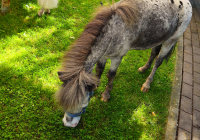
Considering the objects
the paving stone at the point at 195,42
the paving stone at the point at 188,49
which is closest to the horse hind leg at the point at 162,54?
the paving stone at the point at 188,49

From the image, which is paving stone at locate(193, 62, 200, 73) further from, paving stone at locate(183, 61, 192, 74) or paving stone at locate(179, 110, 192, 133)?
paving stone at locate(179, 110, 192, 133)

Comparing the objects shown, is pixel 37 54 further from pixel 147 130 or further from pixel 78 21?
pixel 147 130

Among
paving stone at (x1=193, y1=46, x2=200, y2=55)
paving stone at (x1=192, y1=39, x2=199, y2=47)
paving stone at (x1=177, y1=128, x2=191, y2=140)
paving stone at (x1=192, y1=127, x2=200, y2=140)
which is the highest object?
paving stone at (x1=192, y1=39, x2=199, y2=47)

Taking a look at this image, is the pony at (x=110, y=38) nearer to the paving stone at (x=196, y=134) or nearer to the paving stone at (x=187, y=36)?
the paving stone at (x=196, y=134)

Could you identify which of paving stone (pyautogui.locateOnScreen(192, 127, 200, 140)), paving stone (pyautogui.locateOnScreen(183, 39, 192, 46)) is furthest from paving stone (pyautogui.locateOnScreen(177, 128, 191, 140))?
paving stone (pyautogui.locateOnScreen(183, 39, 192, 46))

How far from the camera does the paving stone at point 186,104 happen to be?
3796 mm

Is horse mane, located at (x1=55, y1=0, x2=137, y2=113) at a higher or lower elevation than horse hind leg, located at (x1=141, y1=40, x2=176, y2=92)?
higher

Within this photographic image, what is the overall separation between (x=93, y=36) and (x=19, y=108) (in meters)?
2.07

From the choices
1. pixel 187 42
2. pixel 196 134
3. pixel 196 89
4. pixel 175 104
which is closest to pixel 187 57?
pixel 187 42

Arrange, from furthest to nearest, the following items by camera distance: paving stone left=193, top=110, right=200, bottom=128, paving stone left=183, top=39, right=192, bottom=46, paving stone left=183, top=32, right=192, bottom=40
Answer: paving stone left=183, top=32, right=192, bottom=40
paving stone left=183, top=39, right=192, bottom=46
paving stone left=193, top=110, right=200, bottom=128

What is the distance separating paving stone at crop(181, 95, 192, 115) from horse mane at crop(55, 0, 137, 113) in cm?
288

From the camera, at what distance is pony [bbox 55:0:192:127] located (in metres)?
1.91

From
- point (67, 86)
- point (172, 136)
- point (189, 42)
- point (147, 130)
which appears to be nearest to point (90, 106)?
point (147, 130)

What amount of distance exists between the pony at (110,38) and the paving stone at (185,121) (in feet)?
5.96
